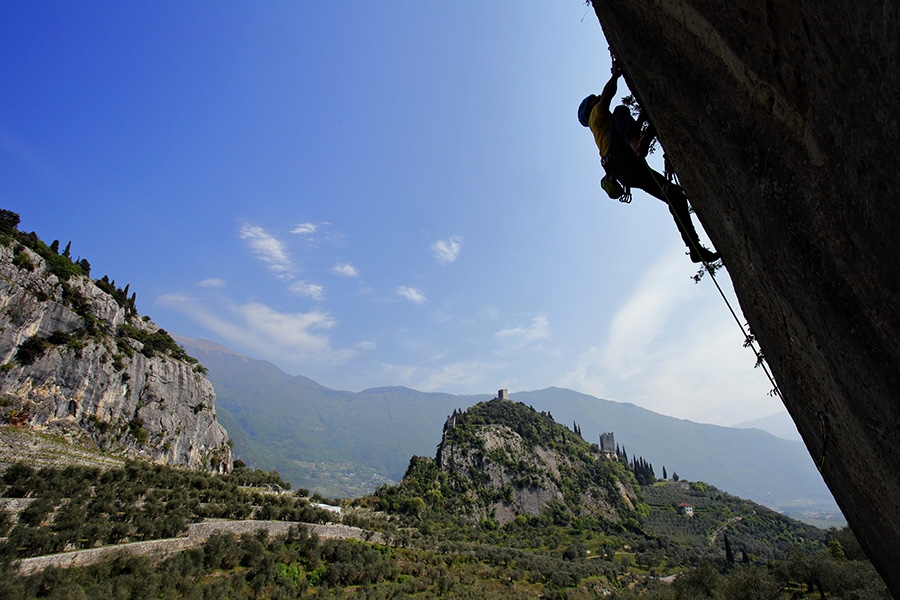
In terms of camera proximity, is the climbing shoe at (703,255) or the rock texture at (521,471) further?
the rock texture at (521,471)

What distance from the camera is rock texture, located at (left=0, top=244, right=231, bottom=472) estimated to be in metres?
36.0

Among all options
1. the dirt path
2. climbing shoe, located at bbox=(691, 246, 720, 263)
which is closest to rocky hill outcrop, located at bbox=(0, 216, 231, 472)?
the dirt path

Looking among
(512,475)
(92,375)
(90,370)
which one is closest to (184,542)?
(92,375)

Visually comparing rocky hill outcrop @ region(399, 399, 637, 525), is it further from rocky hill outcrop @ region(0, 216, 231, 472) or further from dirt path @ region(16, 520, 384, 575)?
rocky hill outcrop @ region(0, 216, 231, 472)

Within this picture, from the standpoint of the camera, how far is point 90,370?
41031 millimetres

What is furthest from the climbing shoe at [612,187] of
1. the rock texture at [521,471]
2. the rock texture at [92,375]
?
the rock texture at [521,471]

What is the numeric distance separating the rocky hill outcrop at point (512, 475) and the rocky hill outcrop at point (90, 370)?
33074mm

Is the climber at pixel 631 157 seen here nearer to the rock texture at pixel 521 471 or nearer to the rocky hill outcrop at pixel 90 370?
the rocky hill outcrop at pixel 90 370

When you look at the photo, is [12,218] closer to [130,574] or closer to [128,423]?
[128,423]

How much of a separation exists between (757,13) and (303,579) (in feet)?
100.0

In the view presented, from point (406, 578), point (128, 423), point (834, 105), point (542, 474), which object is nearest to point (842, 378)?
point (834, 105)

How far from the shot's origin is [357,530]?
33.7 meters

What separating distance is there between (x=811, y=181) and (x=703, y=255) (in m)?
3.28

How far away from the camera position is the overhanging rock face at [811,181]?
1.38 metres
